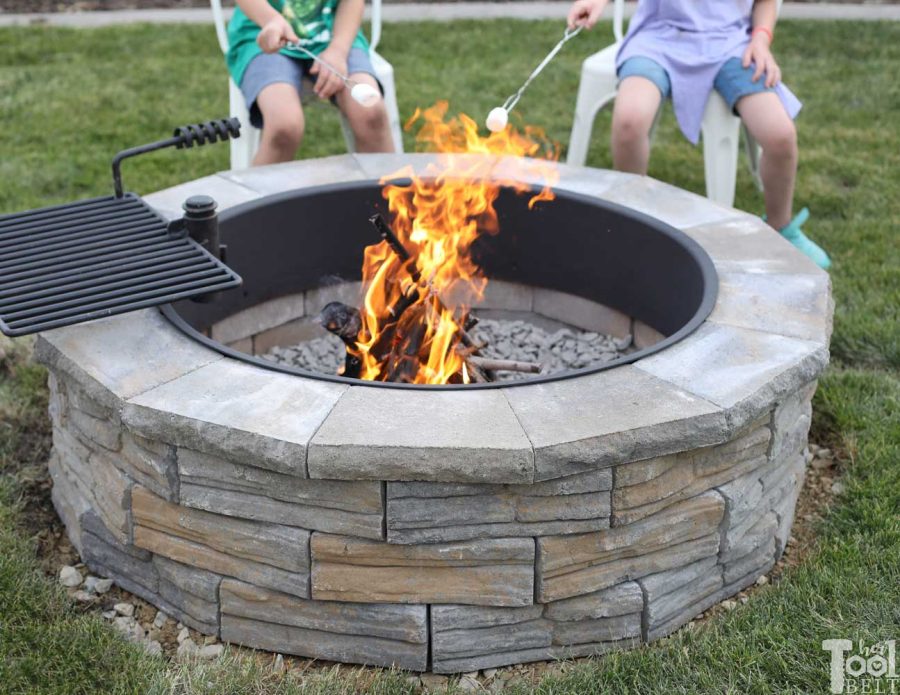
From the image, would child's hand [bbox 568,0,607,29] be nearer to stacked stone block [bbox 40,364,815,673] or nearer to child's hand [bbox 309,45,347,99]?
child's hand [bbox 309,45,347,99]

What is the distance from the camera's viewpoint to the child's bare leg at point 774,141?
11.7ft

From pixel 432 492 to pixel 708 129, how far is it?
2.25 metres

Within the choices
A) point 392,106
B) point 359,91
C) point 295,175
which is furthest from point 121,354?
point 392,106

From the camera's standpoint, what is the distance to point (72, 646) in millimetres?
2191

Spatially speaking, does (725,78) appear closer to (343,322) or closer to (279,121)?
(279,121)

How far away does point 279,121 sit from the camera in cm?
346

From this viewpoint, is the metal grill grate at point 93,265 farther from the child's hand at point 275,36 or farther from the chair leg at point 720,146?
the chair leg at point 720,146

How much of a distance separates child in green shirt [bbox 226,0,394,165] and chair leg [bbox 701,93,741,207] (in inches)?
43.6

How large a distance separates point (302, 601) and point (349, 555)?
0.18 m

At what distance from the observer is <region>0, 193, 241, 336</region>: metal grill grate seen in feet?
7.66

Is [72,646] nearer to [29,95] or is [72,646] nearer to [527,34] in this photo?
[29,95]

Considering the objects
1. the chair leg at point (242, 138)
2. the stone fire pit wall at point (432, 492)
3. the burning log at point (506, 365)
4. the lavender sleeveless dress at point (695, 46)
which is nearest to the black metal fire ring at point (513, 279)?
the stone fire pit wall at point (432, 492)
